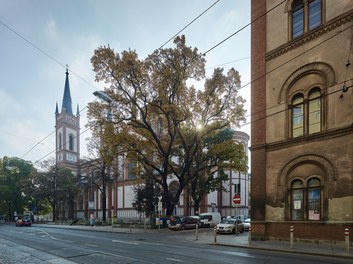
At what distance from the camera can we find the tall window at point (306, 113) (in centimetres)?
1792

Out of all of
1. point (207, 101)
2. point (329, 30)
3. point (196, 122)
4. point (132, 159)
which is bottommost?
point (132, 159)

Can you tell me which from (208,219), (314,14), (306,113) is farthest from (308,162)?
(208,219)

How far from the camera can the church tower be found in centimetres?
8025

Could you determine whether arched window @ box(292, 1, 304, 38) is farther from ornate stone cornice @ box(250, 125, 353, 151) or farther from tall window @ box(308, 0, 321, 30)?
ornate stone cornice @ box(250, 125, 353, 151)

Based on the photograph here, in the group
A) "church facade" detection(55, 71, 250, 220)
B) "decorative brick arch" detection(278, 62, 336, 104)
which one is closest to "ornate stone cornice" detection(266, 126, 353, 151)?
"decorative brick arch" detection(278, 62, 336, 104)

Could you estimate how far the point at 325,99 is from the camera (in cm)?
1744

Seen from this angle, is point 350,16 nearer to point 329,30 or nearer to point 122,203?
point 329,30

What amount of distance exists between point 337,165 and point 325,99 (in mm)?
3743

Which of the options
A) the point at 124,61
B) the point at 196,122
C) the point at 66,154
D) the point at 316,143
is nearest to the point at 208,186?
the point at 196,122

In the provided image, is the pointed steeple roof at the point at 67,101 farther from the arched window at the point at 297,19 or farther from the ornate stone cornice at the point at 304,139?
the arched window at the point at 297,19

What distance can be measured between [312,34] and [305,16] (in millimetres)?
1473

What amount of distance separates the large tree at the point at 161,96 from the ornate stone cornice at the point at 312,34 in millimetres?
7501

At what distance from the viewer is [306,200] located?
17.8m

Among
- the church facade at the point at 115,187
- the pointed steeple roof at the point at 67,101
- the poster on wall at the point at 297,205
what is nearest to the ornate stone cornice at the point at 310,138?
the poster on wall at the point at 297,205
